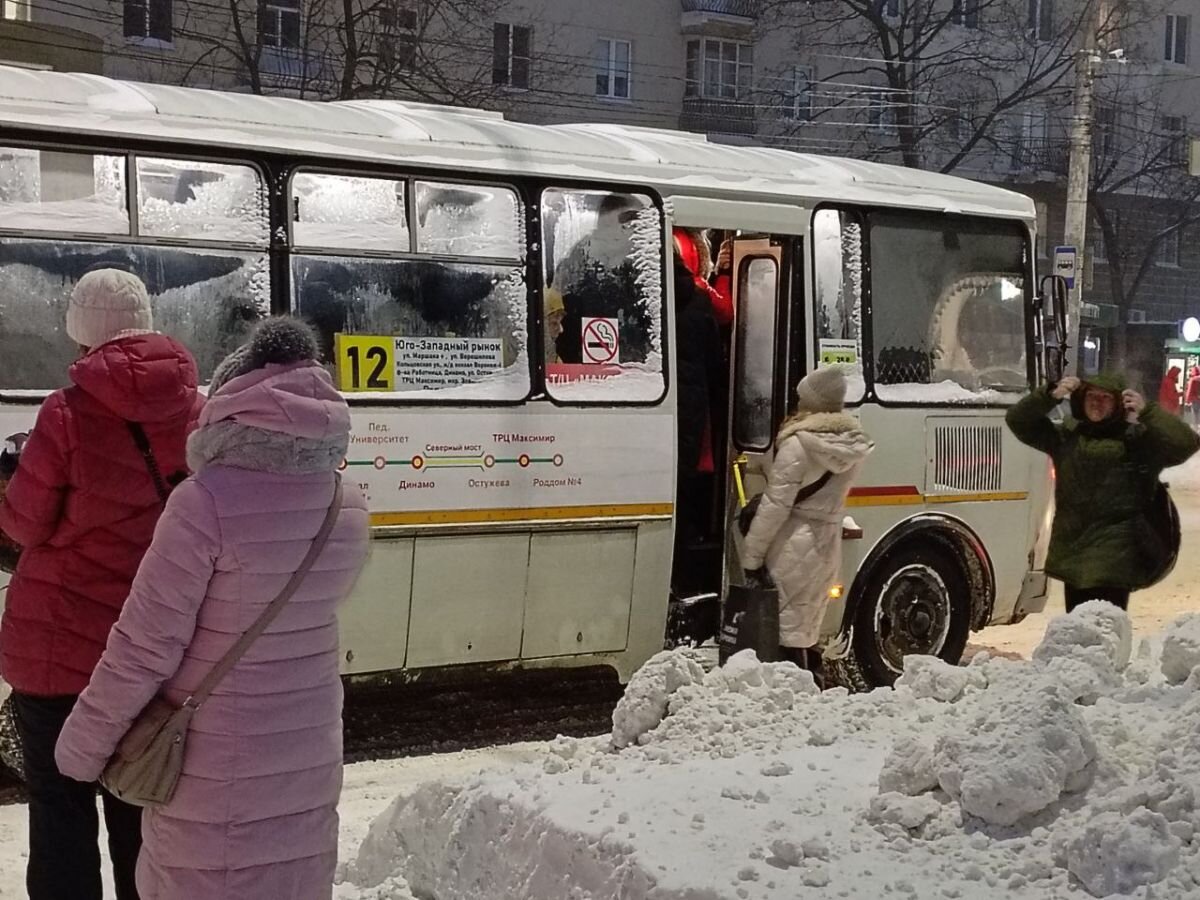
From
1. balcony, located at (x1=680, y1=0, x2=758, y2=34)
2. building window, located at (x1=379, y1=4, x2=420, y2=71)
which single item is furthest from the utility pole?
balcony, located at (x1=680, y1=0, x2=758, y2=34)

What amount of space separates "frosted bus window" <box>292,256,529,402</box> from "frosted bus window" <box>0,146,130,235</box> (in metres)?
0.83

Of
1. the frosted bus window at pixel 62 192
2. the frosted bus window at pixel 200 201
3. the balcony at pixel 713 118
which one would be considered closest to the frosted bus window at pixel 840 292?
the frosted bus window at pixel 200 201

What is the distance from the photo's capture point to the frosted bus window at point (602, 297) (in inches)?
308

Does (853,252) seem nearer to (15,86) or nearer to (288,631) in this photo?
(15,86)

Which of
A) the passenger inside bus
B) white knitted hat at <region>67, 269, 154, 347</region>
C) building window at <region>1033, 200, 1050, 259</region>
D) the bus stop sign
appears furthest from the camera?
the bus stop sign

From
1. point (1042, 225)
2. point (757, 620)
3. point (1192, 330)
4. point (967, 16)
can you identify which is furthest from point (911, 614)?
point (967, 16)

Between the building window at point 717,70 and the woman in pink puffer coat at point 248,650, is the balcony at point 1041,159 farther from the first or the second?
the woman in pink puffer coat at point 248,650

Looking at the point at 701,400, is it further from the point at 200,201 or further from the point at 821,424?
the point at 200,201

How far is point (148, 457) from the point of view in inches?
177

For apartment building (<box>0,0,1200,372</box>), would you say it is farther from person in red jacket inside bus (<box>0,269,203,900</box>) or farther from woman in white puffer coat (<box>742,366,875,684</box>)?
person in red jacket inside bus (<box>0,269,203,900</box>)

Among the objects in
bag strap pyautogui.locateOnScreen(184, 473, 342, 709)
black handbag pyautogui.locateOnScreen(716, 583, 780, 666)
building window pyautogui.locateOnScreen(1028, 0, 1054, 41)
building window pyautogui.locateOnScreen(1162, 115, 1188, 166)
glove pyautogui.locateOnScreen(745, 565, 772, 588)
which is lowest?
black handbag pyautogui.locateOnScreen(716, 583, 780, 666)

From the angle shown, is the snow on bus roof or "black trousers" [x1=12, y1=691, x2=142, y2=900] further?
the snow on bus roof

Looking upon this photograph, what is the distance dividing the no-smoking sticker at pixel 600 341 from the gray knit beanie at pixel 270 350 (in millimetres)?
4243

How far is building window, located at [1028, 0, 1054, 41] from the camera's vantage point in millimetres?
40244
